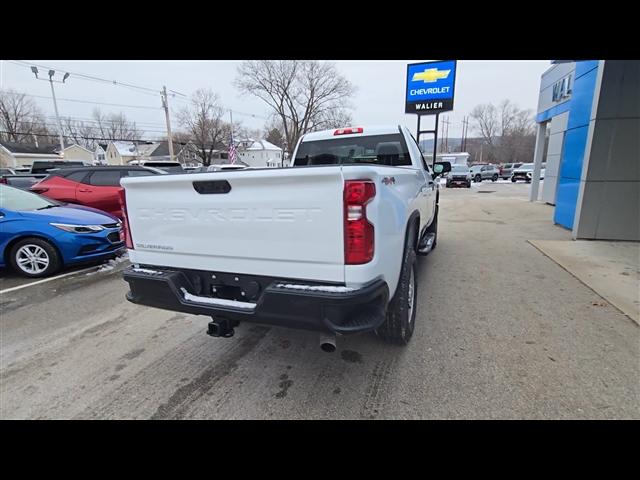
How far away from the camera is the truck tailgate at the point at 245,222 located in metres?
1.87

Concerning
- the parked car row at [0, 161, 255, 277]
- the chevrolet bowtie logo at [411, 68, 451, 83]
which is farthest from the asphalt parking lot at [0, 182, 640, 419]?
the chevrolet bowtie logo at [411, 68, 451, 83]

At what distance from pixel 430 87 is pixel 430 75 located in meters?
0.57

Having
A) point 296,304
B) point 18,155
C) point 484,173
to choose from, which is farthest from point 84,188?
point 18,155

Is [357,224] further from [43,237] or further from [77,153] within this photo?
[77,153]

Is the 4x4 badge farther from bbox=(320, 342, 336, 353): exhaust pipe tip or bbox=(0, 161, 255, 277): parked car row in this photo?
bbox=(0, 161, 255, 277): parked car row

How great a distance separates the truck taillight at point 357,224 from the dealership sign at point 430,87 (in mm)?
17334

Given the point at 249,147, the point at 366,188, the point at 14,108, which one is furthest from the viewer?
the point at 249,147

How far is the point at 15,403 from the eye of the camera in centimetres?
232

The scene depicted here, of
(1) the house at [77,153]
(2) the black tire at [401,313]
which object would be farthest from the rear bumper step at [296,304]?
(1) the house at [77,153]

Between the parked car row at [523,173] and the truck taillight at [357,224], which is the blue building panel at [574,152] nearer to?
the truck taillight at [357,224]

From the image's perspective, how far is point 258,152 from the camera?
77.5m

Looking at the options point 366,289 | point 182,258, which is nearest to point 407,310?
point 366,289

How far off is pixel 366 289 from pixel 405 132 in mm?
2990
